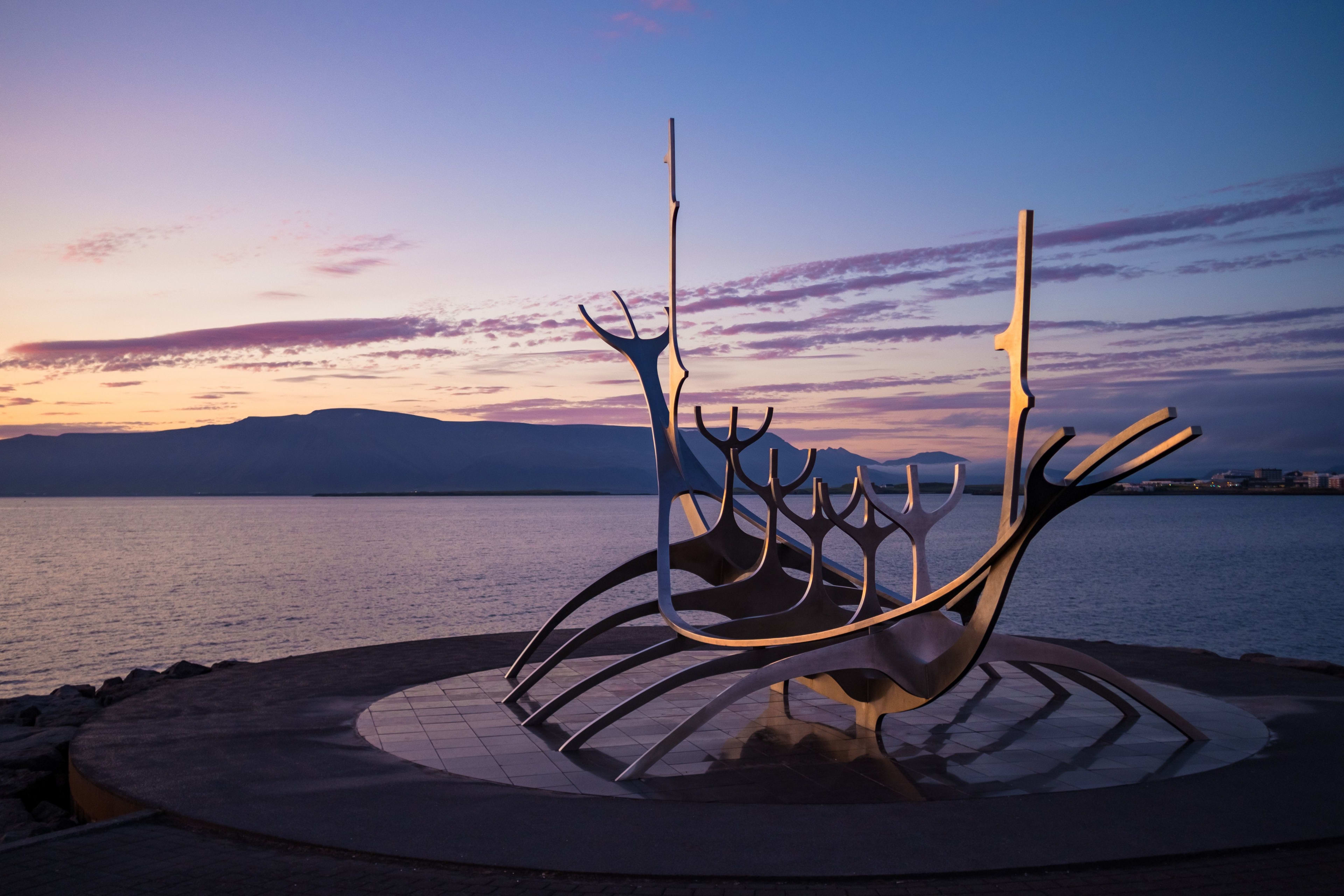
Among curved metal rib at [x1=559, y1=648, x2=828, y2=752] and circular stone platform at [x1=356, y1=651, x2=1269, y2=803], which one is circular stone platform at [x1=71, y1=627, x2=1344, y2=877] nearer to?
circular stone platform at [x1=356, y1=651, x2=1269, y2=803]

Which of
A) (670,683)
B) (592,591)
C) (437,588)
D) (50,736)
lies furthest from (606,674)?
(437,588)

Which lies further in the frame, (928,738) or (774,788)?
(928,738)

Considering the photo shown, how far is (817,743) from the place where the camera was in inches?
465

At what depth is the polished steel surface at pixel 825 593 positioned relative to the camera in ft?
29.7

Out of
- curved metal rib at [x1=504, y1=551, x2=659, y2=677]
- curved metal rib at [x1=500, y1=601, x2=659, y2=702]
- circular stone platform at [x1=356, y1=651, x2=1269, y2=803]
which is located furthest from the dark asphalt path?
curved metal rib at [x1=504, y1=551, x2=659, y2=677]

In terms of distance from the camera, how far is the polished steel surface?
356 inches

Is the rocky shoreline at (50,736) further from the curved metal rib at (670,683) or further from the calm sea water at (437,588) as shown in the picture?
the calm sea water at (437,588)

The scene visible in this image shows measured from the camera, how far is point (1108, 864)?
7461 mm

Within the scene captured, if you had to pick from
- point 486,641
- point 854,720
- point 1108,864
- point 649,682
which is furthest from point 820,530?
point 486,641

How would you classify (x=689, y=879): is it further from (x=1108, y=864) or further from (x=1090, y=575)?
(x=1090, y=575)

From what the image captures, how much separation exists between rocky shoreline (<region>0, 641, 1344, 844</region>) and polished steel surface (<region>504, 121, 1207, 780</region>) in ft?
17.0

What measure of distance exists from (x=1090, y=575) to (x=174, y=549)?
65.2m

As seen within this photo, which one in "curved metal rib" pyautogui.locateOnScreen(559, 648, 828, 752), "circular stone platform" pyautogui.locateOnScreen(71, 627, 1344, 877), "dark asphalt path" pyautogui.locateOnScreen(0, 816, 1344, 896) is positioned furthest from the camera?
"curved metal rib" pyautogui.locateOnScreen(559, 648, 828, 752)

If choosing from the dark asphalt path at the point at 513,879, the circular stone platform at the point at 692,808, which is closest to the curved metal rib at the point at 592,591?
the circular stone platform at the point at 692,808
